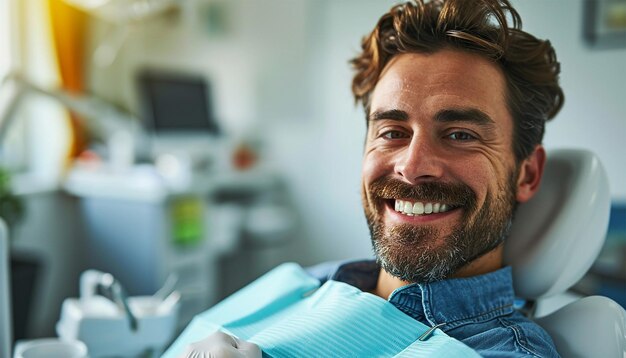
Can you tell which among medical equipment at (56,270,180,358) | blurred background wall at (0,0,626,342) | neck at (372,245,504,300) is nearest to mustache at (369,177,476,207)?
neck at (372,245,504,300)

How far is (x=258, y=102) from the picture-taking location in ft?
10.0

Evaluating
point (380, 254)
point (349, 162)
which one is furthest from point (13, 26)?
point (380, 254)

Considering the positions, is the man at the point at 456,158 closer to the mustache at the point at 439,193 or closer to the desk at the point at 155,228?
the mustache at the point at 439,193

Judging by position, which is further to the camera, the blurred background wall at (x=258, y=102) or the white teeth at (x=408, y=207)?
the blurred background wall at (x=258, y=102)

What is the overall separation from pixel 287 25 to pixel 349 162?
31.4 inches

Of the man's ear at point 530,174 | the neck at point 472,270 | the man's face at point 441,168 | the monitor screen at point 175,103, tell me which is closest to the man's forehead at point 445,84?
the man's face at point 441,168

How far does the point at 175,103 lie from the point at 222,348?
2.04m

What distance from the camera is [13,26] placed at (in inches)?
99.4

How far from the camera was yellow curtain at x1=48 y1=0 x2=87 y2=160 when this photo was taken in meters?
2.60

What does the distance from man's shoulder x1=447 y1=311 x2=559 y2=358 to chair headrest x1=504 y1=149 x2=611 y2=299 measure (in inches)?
4.8

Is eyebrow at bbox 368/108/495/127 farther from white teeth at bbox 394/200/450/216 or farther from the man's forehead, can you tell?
white teeth at bbox 394/200/450/216

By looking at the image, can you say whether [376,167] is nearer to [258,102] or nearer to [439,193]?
[439,193]

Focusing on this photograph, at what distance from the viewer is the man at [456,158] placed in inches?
33.3

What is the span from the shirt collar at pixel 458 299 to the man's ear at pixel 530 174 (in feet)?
0.46
